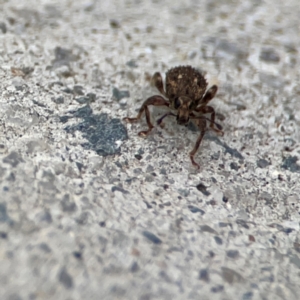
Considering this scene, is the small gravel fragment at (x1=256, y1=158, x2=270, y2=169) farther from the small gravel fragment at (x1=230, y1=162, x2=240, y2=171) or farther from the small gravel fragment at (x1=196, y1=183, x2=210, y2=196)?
the small gravel fragment at (x1=196, y1=183, x2=210, y2=196)

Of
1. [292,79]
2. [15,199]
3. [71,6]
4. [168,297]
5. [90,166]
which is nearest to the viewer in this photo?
[168,297]

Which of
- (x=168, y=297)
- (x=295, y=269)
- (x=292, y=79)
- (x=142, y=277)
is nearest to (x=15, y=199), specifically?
(x=142, y=277)

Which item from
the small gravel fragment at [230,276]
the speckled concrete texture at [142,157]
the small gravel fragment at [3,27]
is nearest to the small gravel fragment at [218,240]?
the speckled concrete texture at [142,157]

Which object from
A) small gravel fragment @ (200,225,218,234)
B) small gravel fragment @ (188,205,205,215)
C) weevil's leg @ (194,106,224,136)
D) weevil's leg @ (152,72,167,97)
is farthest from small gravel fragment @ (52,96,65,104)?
small gravel fragment @ (200,225,218,234)

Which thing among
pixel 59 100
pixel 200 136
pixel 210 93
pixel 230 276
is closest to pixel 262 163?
pixel 200 136

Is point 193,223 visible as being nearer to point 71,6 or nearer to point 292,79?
point 292,79

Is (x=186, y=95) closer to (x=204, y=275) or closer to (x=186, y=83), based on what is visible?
(x=186, y=83)

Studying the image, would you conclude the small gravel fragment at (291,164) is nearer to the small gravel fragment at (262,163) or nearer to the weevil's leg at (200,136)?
the small gravel fragment at (262,163)
